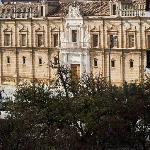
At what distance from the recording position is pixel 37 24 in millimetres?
61750

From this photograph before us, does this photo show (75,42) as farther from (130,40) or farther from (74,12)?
(130,40)

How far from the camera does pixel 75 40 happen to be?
197ft

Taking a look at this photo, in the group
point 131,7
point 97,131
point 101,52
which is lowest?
point 97,131

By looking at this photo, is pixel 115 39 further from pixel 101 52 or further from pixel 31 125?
pixel 31 125

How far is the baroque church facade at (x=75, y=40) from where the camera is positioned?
187ft

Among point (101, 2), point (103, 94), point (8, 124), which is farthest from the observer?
point (101, 2)

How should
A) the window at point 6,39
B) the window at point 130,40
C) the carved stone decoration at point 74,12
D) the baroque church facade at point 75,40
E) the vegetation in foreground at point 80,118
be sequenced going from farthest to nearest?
the window at point 6,39
the carved stone decoration at point 74,12
the window at point 130,40
the baroque church facade at point 75,40
the vegetation in foreground at point 80,118

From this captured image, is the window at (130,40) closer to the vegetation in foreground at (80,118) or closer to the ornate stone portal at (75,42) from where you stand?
the ornate stone portal at (75,42)

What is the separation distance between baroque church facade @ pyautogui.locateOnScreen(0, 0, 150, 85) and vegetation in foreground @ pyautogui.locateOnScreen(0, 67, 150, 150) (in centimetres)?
2098

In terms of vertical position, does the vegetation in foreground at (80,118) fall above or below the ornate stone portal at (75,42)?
below

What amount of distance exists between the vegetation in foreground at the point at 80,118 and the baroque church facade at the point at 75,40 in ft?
68.8

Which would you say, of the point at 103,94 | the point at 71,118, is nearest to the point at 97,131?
the point at 71,118

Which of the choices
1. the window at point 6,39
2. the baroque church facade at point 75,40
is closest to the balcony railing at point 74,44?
the baroque church facade at point 75,40

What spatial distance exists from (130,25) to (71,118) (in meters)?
27.0
